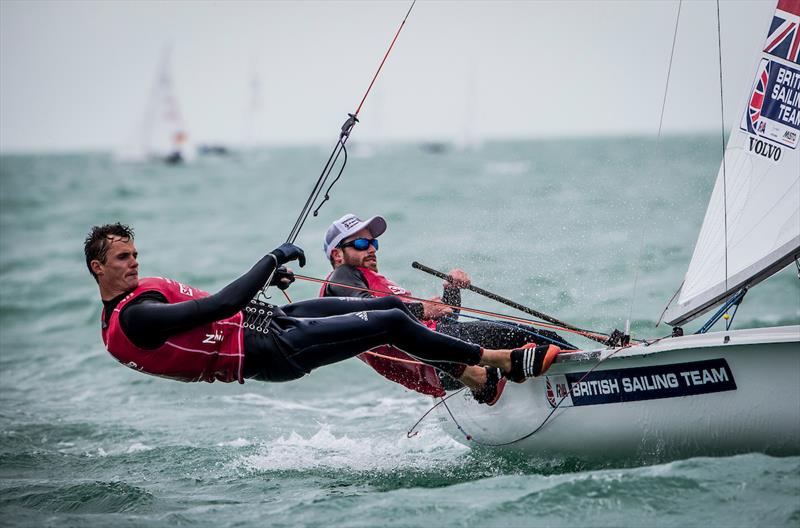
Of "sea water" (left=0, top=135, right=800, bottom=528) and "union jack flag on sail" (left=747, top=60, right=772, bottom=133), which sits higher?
"union jack flag on sail" (left=747, top=60, right=772, bottom=133)

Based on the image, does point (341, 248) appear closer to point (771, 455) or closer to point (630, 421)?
point (630, 421)

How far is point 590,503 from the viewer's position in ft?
10.4

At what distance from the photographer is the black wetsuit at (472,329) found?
4.10 m

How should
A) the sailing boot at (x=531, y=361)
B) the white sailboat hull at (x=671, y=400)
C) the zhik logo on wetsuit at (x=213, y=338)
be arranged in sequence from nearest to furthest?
the white sailboat hull at (x=671, y=400), the zhik logo on wetsuit at (x=213, y=338), the sailing boot at (x=531, y=361)

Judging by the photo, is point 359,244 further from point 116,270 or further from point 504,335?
point 116,270

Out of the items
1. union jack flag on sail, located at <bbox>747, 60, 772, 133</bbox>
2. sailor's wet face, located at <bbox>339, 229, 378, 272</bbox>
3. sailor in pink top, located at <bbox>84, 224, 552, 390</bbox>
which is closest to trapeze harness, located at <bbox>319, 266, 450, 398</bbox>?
sailor's wet face, located at <bbox>339, 229, 378, 272</bbox>

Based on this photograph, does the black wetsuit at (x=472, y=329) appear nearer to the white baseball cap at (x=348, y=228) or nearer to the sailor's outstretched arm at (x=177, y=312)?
the white baseball cap at (x=348, y=228)

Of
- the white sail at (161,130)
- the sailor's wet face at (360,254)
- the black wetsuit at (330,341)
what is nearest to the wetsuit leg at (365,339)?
the black wetsuit at (330,341)

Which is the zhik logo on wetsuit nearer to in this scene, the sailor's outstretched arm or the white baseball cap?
the sailor's outstretched arm

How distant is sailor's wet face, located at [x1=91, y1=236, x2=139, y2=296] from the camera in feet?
11.3

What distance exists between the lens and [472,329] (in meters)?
4.20

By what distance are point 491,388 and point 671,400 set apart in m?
0.87

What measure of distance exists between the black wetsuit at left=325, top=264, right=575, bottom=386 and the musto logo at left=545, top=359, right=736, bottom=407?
31 centimetres

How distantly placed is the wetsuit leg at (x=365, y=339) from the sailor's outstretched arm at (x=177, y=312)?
35 cm
